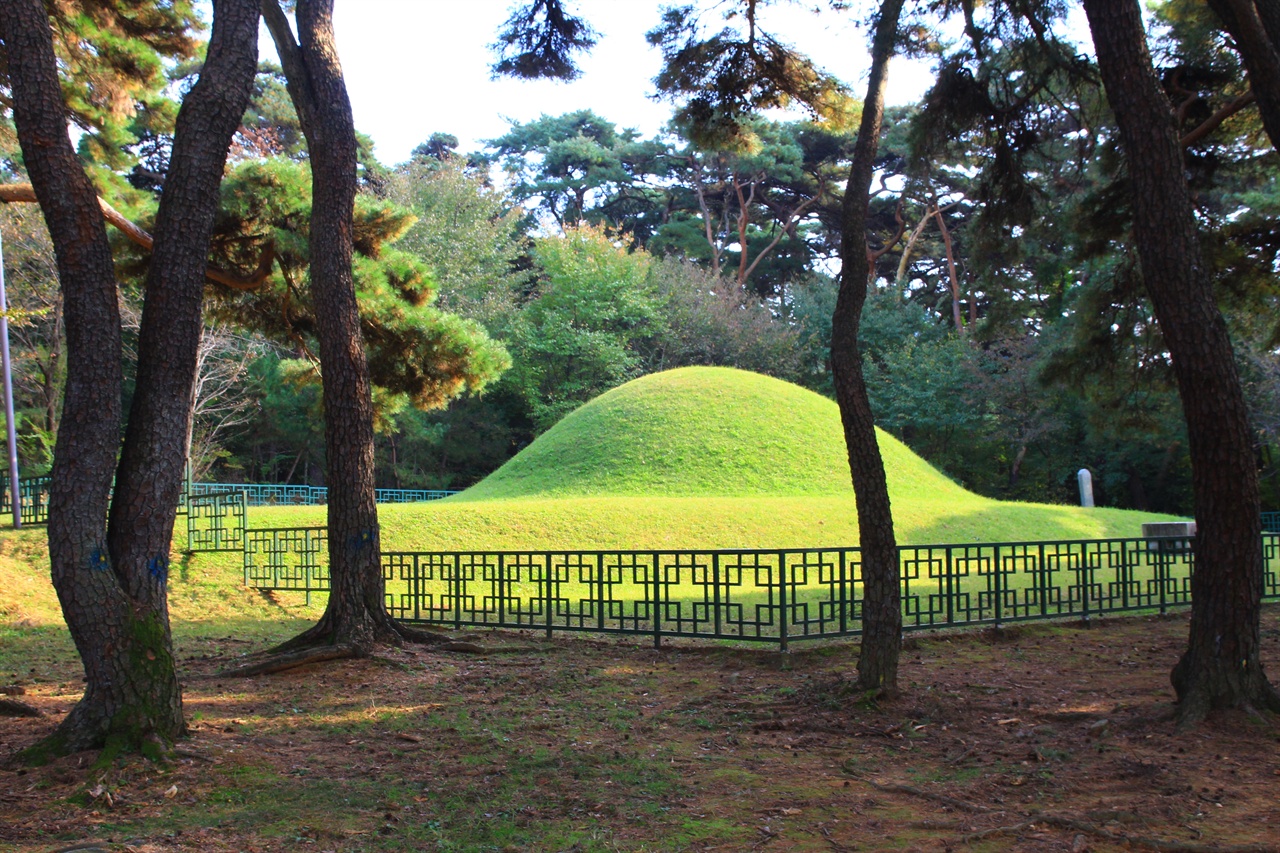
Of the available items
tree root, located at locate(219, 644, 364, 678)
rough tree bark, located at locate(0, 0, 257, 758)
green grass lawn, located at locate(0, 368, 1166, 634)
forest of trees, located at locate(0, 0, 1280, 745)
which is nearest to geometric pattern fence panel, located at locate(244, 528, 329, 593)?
green grass lawn, located at locate(0, 368, 1166, 634)

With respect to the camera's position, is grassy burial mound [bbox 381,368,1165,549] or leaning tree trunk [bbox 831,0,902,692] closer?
leaning tree trunk [bbox 831,0,902,692]

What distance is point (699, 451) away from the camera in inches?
868

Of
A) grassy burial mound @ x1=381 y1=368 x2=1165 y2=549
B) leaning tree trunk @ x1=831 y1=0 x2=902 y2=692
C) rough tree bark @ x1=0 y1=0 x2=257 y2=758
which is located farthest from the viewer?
grassy burial mound @ x1=381 y1=368 x2=1165 y2=549

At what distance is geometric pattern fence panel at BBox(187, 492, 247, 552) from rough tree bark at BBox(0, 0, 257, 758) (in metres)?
8.97

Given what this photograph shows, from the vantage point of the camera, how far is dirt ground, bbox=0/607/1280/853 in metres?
3.77

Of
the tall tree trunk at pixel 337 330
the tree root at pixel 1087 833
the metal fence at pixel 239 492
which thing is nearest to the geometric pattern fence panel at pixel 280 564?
the metal fence at pixel 239 492

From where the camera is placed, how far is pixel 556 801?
420cm

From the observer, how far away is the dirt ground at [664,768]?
3.77 metres

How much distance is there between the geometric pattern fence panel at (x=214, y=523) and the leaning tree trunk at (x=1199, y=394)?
37.4 ft

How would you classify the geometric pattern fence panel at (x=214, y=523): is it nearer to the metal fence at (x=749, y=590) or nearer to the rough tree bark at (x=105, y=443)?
the metal fence at (x=749, y=590)

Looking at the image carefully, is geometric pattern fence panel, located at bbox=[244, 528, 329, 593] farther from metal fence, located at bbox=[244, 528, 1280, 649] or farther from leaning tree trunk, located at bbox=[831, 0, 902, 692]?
leaning tree trunk, located at bbox=[831, 0, 902, 692]

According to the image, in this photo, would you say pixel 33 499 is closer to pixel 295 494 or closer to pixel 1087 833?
pixel 295 494

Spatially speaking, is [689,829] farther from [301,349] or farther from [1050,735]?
[301,349]

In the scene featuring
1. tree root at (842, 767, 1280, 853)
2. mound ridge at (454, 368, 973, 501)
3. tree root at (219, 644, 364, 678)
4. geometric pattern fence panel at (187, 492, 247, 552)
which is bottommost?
tree root at (219, 644, 364, 678)
